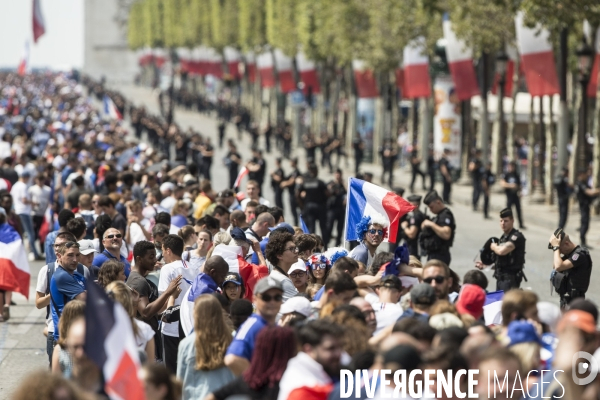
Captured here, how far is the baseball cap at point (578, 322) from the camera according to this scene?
7.27 meters

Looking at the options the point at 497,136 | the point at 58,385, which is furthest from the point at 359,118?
the point at 58,385

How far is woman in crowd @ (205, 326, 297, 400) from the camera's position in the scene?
24.3 feet

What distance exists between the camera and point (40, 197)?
21844mm

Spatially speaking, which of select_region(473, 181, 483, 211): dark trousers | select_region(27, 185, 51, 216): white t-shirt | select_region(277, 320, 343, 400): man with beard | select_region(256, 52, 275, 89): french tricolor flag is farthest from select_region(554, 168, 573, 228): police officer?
select_region(256, 52, 275, 89): french tricolor flag

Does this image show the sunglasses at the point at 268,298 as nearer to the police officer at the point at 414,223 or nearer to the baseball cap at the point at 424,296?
the baseball cap at the point at 424,296

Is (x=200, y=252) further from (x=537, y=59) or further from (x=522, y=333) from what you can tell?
(x=537, y=59)

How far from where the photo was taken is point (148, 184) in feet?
69.0

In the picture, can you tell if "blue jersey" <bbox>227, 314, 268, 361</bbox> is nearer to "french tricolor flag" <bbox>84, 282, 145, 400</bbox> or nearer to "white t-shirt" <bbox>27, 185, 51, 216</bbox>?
"french tricolor flag" <bbox>84, 282, 145, 400</bbox>

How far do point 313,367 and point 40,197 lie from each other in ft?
50.4

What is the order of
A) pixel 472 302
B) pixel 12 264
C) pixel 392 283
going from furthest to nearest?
pixel 12 264
pixel 392 283
pixel 472 302

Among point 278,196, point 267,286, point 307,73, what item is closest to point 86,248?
point 267,286

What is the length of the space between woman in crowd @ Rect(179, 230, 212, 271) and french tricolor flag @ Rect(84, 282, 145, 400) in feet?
15.0

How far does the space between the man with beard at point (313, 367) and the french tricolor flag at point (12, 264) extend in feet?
28.7

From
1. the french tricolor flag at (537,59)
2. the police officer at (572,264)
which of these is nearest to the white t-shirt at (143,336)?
the police officer at (572,264)
